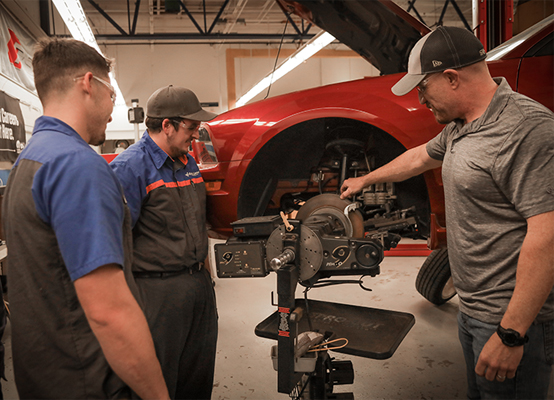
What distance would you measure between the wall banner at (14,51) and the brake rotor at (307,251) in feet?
15.8

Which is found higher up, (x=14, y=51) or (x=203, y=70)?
(x=203, y=70)

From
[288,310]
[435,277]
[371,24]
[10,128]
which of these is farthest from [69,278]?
[10,128]

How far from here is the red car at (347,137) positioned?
2.06 metres

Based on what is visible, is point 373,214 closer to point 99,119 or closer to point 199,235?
point 199,235

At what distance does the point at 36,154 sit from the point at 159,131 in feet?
3.24

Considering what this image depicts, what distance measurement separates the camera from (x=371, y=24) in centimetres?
253

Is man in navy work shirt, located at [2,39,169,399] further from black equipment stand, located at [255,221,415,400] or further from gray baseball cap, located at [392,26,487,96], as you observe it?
gray baseball cap, located at [392,26,487,96]

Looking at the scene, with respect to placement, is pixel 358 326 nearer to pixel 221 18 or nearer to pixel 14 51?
pixel 14 51

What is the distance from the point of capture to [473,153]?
4.01 feet

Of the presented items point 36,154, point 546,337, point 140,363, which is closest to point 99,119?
point 36,154

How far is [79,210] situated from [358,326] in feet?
4.44

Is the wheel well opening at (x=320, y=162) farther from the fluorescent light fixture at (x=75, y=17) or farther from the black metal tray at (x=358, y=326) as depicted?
the fluorescent light fixture at (x=75, y=17)

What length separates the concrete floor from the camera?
208cm

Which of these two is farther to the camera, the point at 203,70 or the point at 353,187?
the point at 203,70
